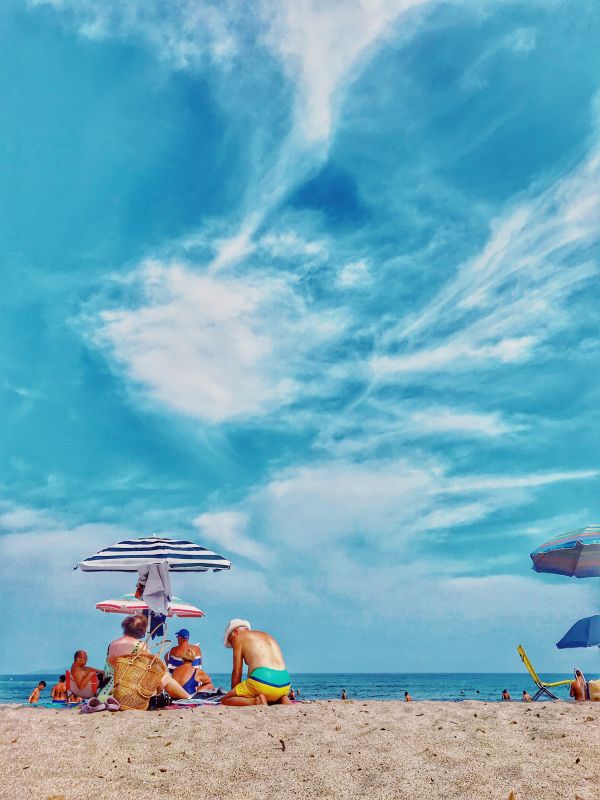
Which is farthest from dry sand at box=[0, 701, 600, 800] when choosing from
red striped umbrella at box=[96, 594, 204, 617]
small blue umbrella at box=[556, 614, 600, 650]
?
small blue umbrella at box=[556, 614, 600, 650]

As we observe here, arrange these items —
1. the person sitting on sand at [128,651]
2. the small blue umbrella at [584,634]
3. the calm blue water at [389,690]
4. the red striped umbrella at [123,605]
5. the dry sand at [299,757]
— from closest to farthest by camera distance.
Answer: the dry sand at [299,757], the person sitting on sand at [128,651], the red striped umbrella at [123,605], the small blue umbrella at [584,634], the calm blue water at [389,690]

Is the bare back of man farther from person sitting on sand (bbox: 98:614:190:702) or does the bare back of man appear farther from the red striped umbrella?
the red striped umbrella

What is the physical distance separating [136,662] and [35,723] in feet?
5.51

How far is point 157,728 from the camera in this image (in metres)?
6.18

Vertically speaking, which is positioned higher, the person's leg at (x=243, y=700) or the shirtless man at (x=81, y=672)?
the shirtless man at (x=81, y=672)

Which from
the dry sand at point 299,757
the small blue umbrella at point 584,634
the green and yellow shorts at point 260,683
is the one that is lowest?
the dry sand at point 299,757

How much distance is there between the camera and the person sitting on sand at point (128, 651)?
8.76m

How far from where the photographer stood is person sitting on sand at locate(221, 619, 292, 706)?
8.27 meters

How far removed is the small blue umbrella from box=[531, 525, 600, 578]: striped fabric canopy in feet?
6.96

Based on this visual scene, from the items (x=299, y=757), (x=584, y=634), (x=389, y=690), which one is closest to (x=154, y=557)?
(x=299, y=757)

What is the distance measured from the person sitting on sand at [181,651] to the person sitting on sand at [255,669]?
2479 mm

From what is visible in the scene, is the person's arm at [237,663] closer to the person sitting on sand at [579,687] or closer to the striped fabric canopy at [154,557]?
the striped fabric canopy at [154,557]

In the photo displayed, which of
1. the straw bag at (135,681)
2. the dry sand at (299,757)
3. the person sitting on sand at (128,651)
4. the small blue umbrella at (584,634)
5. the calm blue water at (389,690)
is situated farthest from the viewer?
the calm blue water at (389,690)

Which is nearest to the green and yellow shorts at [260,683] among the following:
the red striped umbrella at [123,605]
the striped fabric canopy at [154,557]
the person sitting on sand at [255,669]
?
the person sitting on sand at [255,669]
